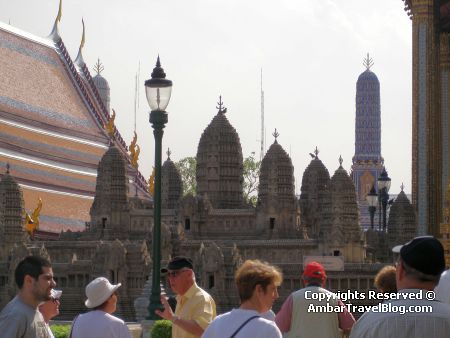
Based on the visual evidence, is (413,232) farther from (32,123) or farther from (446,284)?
(446,284)

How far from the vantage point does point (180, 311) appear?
10.8m

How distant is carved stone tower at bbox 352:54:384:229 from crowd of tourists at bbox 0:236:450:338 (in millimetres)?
103744

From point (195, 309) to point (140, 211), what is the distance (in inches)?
1910

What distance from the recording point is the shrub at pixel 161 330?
18625mm

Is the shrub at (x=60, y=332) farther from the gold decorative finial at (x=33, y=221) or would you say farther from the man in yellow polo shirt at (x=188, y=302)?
the gold decorative finial at (x=33, y=221)

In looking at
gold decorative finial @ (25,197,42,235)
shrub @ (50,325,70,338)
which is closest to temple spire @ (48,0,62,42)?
gold decorative finial @ (25,197,42,235)

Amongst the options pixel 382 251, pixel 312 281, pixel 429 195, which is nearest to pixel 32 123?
pixel 382 251

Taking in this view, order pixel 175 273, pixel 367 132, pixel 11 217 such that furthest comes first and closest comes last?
pixel 367 132
pixel 11 217
pixel 175 273

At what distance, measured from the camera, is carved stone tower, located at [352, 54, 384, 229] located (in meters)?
116

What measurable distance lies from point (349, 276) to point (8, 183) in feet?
57.7

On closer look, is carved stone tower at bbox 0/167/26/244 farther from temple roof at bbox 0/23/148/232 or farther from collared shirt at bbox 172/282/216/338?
collared shirt at bbox 172/282/216/338

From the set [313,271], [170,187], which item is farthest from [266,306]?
[170,187]

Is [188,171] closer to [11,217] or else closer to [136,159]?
[136,159]

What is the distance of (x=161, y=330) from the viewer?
61.9 ft
